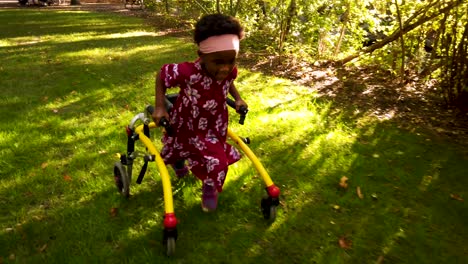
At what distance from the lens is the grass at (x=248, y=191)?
3.18 m

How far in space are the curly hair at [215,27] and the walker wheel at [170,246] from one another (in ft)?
5.16

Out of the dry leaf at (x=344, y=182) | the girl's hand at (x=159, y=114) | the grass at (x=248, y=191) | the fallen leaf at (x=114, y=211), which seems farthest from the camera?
the dry leaf at (x=344, y=182)

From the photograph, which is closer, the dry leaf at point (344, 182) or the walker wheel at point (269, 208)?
the walker wheel at point (269, 208)

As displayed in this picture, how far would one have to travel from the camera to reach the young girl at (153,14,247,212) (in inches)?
112

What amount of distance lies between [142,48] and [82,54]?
175 cm

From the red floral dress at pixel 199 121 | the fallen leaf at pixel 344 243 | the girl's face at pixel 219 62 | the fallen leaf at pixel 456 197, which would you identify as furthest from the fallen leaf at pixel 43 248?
the fallen leaf at pixel 456 197

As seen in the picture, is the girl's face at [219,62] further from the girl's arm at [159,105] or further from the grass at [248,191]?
the grass at [248,191]

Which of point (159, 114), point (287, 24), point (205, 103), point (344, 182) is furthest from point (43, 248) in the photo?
point (287, 24)

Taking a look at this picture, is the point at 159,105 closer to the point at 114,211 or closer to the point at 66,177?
the point at 114,211

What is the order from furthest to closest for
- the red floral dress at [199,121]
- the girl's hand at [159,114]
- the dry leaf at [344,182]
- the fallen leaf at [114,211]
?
the dry leaf at [344,182] → the fallen leaf at [114,211] → the red floral dress at [199,121] → the girl's hand at [159,114]

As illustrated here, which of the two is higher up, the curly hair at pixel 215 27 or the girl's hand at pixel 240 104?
the curly hair at pixel 215 27

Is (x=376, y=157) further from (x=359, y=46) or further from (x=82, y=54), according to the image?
(x=82, y=54)

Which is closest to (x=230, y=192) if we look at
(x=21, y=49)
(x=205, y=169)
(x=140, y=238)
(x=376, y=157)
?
(x=205, y=169)

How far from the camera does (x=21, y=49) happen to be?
34.3 feet
